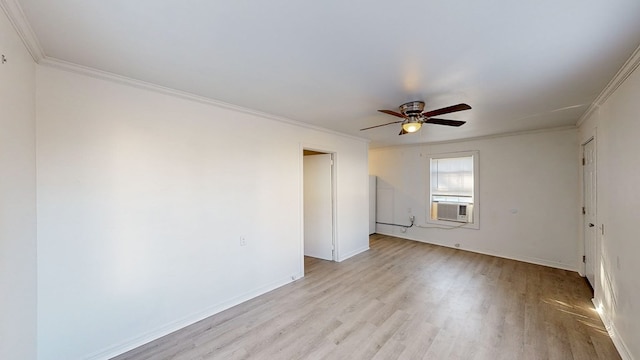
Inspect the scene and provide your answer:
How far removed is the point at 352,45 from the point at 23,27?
6.43ft

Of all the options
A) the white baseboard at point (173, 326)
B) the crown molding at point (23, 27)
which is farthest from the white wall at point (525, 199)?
the crown molding at point (23, 27)

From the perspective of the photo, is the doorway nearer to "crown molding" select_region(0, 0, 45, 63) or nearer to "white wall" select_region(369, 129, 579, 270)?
"white wall" select_region(369, 129, 579, 270)

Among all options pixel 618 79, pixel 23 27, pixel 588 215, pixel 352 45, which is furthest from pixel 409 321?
pixel 23 27

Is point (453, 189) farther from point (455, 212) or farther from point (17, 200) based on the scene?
point (17, 200)

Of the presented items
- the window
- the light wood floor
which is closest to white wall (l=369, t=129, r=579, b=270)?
the window

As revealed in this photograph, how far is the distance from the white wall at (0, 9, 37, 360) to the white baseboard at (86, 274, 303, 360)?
51 cm

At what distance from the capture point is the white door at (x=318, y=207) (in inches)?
189

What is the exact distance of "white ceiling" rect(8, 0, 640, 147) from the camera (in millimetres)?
1350

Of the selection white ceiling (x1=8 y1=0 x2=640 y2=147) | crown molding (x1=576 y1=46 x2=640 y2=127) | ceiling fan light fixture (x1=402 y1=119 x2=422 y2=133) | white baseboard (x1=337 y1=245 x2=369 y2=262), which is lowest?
white baseboard (x1=337 y1=245 x2=369 y2=262)

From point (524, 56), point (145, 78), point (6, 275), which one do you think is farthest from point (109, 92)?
point (524, 56)

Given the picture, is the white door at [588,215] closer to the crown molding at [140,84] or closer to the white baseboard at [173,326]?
the crown molding at [140,84]

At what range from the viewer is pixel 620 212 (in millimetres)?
2248

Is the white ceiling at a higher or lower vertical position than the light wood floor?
higher

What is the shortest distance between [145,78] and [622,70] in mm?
4021
